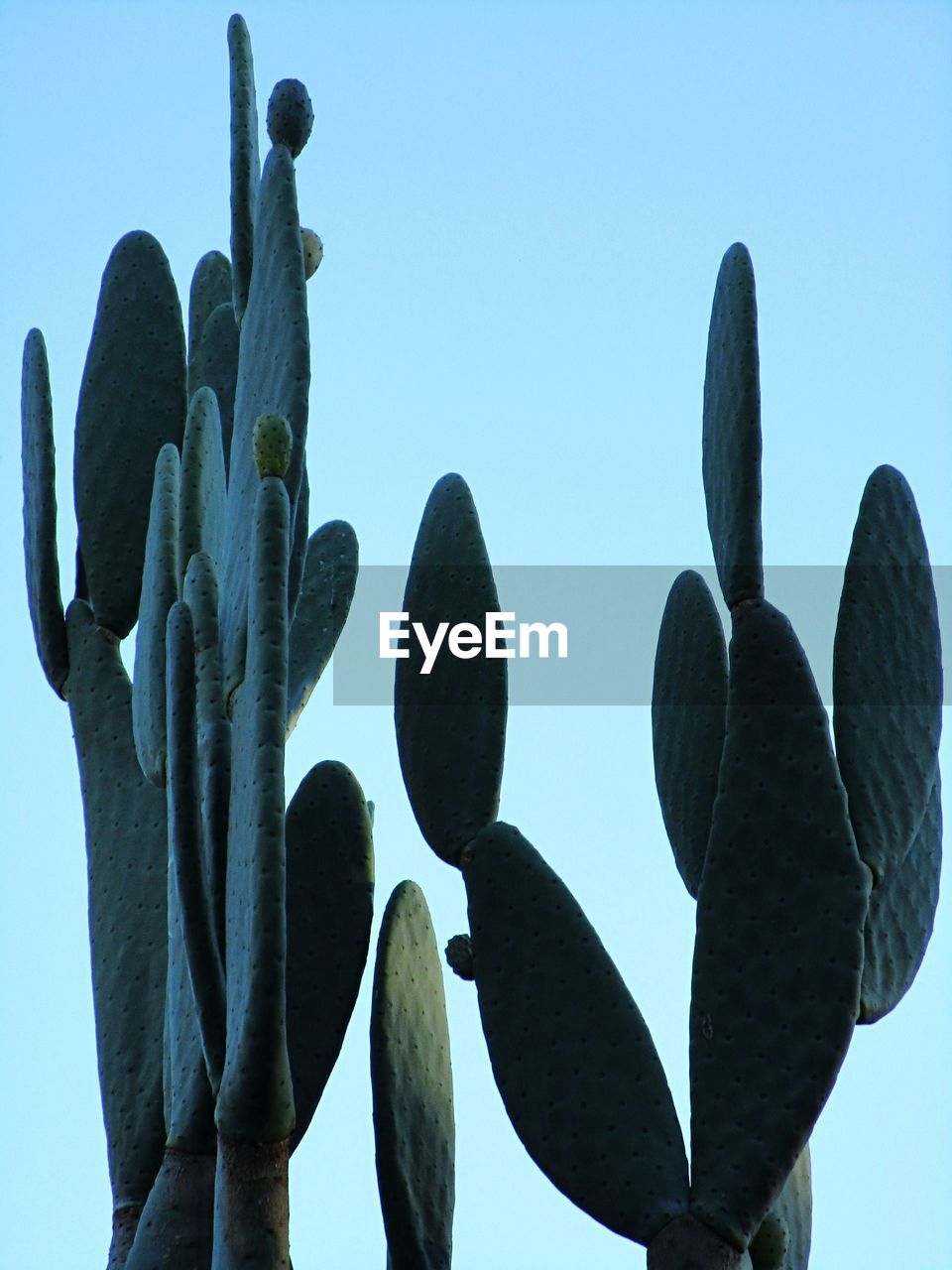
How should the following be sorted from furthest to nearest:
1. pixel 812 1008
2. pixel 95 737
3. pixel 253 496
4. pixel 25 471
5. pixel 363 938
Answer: pixel 25 471
pixel 95 737
pixel 363 938
pixel 253 496
pixel 812 1008

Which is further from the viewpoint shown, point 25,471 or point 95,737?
point 25,471

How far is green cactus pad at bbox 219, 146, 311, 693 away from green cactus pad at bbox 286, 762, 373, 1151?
0.44 metres

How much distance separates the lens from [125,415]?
4.60m

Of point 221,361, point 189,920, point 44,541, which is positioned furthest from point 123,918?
point 221,361

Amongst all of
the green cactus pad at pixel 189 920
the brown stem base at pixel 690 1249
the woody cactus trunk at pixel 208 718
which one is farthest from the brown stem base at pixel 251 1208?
the brown stem base at pixel 690 1249

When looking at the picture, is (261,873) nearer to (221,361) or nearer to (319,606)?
(319,606)

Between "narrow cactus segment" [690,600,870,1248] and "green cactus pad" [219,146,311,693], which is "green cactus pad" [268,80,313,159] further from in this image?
"narrow cactus segment" [690,600,870,1248]

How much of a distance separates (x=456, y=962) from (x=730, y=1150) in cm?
66

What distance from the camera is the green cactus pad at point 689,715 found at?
373 centimetres

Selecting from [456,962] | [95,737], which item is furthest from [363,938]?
[95,737]

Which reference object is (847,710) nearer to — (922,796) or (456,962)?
(922,796)

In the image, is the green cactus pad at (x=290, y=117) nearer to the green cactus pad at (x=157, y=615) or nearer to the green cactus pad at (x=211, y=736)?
the green cactus pad at (x=157, y=615)

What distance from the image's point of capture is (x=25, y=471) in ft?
14.8

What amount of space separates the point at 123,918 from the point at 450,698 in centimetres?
84
